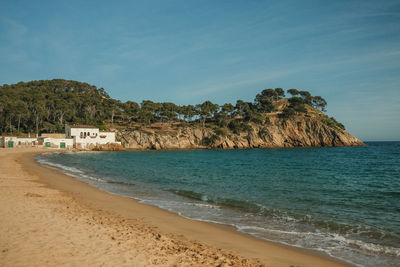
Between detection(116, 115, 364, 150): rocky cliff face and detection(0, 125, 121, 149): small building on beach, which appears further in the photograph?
detection(116, 115, 364, 150): rocky cliff face

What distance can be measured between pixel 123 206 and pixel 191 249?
7462mm

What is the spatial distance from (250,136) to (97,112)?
241ft

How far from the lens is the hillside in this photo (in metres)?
95.4

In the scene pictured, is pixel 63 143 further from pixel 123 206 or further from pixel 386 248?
pixel 386 248

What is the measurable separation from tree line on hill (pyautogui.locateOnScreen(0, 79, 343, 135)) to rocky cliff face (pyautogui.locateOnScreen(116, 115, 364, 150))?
5545 mm

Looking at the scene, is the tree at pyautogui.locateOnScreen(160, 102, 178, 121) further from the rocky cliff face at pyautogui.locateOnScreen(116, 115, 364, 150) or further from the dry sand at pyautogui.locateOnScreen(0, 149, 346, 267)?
the dry sand at pyautogui.locateOnScreen(0, 149, 346, 267)

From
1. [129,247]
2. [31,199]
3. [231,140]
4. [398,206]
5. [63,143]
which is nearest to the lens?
[129,247]

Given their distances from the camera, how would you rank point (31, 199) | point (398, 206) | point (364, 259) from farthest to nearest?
point (398, 206)
point (31, 199)
point (364, 259)

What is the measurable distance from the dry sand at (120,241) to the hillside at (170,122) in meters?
84.5

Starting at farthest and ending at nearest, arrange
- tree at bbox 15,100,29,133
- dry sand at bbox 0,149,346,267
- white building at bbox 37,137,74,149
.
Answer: tree at bbox 15,100,29,133
white building at bbox 37,137,74,149
dry sand at bbox 0,149,346,267

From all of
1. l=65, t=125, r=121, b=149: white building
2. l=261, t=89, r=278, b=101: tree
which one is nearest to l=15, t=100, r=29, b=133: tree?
l=65, t=125, r=121, b=149: white building

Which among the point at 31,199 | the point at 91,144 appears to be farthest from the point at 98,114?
the point at 31,199

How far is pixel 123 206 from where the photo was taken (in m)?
13.8

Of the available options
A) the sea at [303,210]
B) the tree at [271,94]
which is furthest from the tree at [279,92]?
the sea at [303,210]
